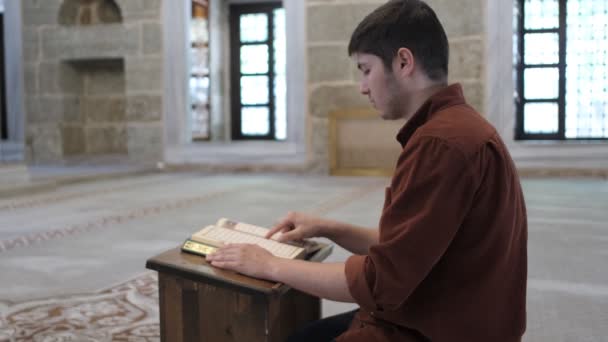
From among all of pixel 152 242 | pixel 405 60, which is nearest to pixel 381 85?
pixel 405 60

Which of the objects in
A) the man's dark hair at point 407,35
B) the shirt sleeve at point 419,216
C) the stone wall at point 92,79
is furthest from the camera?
the stone wall at point 92,79

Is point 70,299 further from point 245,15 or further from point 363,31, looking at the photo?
point 245,15

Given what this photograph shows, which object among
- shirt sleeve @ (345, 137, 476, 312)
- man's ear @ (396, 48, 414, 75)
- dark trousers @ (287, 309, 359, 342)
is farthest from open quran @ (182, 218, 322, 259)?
man's ear @ (396, 48, 414, 75)

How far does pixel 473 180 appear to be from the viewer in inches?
43.2

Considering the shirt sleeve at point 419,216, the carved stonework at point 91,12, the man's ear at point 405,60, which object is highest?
the carved stonework at point 91,12

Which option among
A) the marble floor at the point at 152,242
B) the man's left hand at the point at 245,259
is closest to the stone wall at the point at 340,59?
the marble floor at the point at 152,242

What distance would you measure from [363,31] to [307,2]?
691cm

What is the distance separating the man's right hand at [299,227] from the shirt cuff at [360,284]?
44 centimetres

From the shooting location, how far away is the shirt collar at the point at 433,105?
122 centimetres

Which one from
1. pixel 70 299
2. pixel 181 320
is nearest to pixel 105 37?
pixel 70 299

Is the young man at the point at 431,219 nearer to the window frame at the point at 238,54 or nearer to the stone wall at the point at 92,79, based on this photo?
the stone wall at the point at 92,79

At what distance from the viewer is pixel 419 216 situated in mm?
1101

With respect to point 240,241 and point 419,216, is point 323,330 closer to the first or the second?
point 240,241

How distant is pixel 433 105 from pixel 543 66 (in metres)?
7.19
